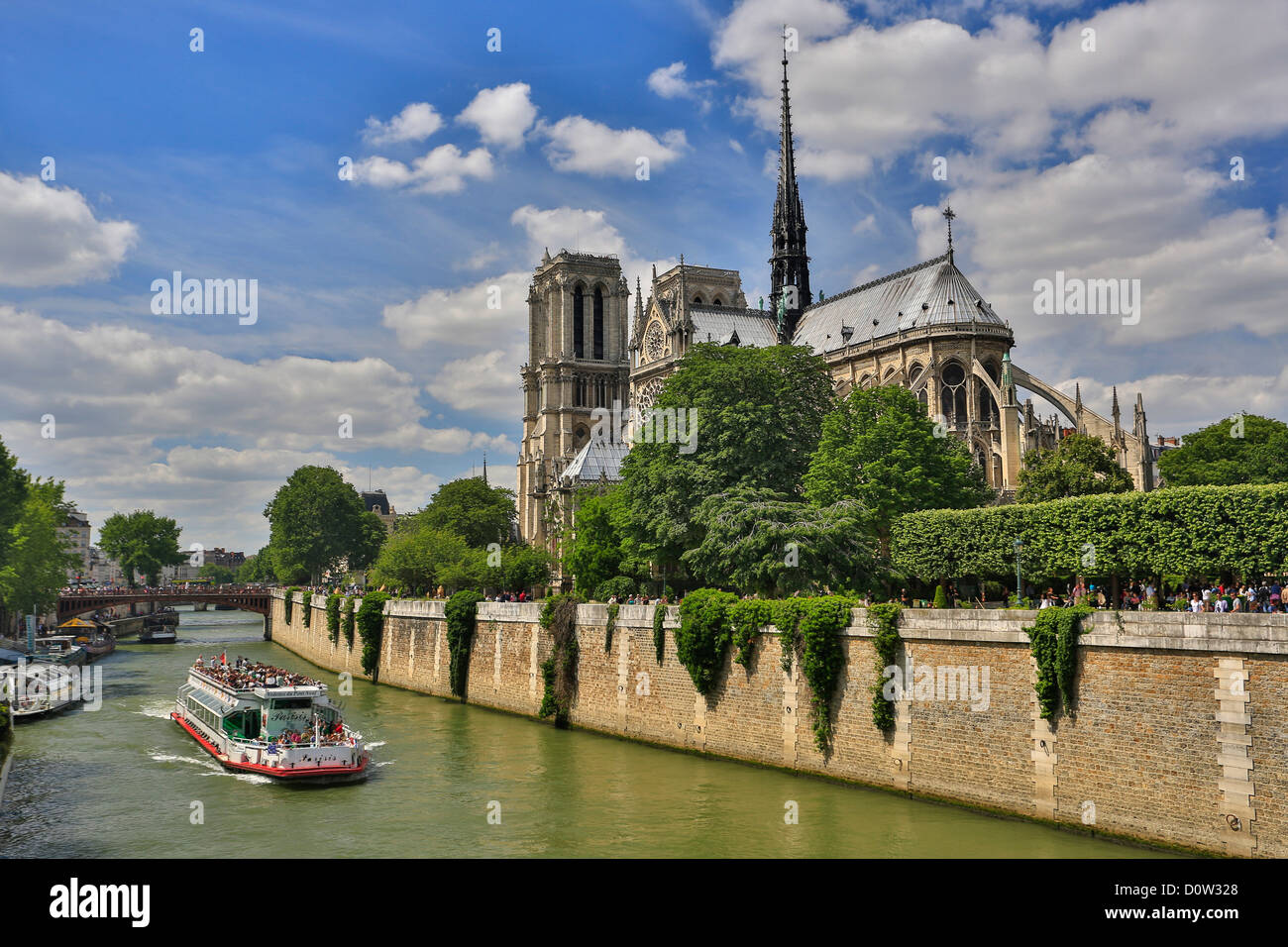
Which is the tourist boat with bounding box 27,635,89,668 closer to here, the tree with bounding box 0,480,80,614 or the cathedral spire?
the tree with bounding box 0,480,80,614

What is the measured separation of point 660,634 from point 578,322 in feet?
288

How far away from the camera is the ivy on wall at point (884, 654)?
27.2 metres

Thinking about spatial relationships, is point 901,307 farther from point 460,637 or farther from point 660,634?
point 660,634

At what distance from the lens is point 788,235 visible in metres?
95.9

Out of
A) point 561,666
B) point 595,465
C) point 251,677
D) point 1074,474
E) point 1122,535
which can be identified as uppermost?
point 595,465

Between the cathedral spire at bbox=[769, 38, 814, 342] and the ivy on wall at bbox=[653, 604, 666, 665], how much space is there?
203 feet

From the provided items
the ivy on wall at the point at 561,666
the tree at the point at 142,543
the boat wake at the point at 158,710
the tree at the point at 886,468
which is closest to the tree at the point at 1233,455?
the tree at the point at 886,468

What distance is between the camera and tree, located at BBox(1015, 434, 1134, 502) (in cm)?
4794

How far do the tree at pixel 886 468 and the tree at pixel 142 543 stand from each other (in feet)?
426

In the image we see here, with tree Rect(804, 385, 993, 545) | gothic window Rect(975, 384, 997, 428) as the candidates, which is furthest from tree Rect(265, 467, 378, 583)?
tree Rect(804, 385, 993, 545)

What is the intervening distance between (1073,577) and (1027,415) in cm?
3116

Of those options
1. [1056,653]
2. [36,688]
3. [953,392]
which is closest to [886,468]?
[1056,653]

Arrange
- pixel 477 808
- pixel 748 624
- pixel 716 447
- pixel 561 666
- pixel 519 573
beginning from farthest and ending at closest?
1. pixel 519 573
2. pixel 716 447
3. pixel 561 666
4. pixel 748 624
5. pixel 477 808
